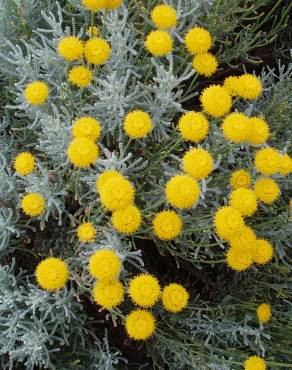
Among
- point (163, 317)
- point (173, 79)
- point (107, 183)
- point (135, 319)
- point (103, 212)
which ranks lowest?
point (163, 317)

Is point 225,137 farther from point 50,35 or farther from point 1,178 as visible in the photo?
point 50,35

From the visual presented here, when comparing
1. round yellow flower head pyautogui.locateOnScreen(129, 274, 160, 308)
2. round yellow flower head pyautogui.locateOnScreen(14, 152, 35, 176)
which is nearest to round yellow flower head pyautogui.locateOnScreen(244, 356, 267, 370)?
round yellow flower head pyautogui.locateOnScreen(129, 274, 160, 308)

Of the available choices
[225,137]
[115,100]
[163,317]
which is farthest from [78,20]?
[163,317]

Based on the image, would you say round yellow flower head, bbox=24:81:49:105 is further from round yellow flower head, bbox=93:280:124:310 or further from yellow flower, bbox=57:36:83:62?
round yellow flower head, bbox=93:280:124:310

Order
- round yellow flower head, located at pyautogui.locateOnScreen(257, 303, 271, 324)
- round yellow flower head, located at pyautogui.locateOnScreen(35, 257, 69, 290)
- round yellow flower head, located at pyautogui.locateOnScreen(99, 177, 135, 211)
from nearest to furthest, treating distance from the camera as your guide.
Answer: round yellow flower head, located at pyautogui.locateOnScreen(99, 177, 135, 211), round yellow flower head, located at pyautogui.locateOnScreen(35, 257, 69, 290), round yellow flower head, located at pyautogui.locateOnScreen(257, 303, 271, 324)

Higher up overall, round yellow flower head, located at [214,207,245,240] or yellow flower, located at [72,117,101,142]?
yellow flower, located at [72,117,101,142]

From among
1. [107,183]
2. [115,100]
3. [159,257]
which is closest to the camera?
[107,183]

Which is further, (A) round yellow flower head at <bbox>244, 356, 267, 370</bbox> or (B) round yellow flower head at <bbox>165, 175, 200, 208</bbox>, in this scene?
(A) round yellow flower head at <bbox>244, 356, 267, 370</bbox>
